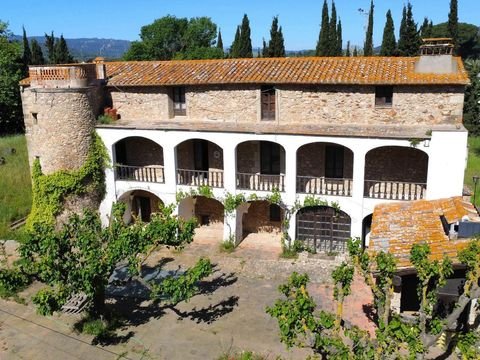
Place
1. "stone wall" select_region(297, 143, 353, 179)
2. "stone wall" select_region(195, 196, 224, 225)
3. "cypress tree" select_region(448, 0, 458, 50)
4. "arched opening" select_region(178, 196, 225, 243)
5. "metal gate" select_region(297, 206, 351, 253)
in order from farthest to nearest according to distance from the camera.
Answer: "cypress tree" select_region(448, 0, 458, 50), "stone wall" select_region(195, 196, 224, 225), "arched opening" select_region(178, 196, 225, 243), "stone wall" select_region(297, 143, 353, 179), "metal gate" select_region(297, 206, 351, 253)

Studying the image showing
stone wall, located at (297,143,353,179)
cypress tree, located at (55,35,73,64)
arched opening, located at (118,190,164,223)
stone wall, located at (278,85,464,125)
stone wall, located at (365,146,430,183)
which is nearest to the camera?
stone wall, located at (278,85,464,125)

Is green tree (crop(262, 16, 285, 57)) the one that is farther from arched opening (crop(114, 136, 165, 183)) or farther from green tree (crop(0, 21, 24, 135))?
arched opening (crop(114, 136, 165, 183))

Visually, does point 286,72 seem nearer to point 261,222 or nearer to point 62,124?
point 261,222

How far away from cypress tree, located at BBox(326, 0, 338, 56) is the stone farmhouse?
115ft

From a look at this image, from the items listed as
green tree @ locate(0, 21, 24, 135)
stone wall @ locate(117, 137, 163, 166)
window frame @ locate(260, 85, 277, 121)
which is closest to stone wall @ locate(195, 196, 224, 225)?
stone wall @ locate(117, 137, 163, 166)

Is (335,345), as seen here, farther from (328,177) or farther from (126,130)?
(126,130)

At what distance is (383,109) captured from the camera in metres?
20.6

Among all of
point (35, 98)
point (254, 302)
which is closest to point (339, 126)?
point (254, 302)

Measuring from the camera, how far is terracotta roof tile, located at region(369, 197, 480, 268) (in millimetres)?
14211

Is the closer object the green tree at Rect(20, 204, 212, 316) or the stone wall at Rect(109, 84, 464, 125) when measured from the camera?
the green tree at Rect(20, 204, 212, 316)

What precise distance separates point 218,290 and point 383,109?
10367 millimetres

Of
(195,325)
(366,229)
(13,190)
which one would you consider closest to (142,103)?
(13,190)

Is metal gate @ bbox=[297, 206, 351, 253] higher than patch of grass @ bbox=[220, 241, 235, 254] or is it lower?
higher

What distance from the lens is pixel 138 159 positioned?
25.0 meters
